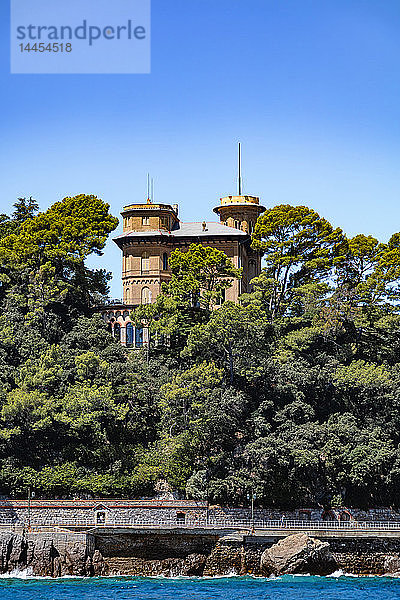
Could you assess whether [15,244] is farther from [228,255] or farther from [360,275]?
[360,275]

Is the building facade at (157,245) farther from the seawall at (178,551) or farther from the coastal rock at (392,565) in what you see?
the coastal rock at (392,565)

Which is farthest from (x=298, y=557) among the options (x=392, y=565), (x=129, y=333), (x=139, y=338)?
(x=129, y=333)

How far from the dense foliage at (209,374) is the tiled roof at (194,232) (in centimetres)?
400

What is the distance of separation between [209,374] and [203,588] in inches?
575

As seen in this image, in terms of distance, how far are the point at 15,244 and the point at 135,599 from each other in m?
29.3

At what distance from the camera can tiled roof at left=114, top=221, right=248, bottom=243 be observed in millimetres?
66750

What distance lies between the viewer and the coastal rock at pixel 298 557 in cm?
4434

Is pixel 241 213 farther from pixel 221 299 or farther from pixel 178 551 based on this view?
pixel 178 551

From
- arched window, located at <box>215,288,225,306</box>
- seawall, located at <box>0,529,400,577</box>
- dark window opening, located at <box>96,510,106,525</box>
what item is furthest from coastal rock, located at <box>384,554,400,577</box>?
arched window, located at <box>215,288,225,306</box>

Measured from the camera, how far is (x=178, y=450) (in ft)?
172

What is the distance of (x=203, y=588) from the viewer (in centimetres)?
4184

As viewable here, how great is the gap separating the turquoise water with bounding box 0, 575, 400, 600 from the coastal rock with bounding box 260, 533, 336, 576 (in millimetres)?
624

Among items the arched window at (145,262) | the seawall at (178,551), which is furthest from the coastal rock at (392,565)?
the arched window at (145,262)

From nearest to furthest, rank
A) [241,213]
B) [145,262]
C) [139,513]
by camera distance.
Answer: [139,513] < [145,262] < [241,213]
